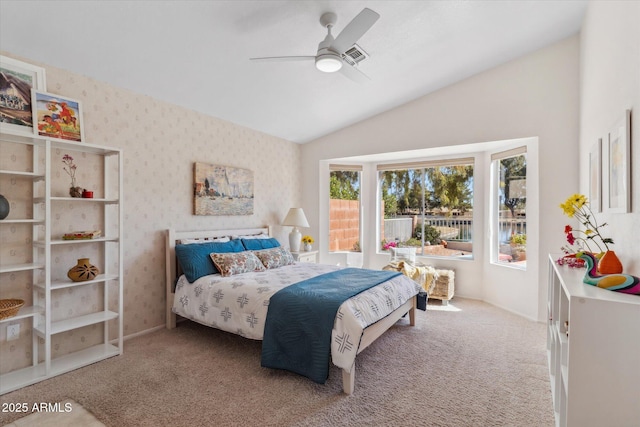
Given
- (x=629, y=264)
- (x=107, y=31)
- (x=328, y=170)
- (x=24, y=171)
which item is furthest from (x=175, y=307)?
(x=629, y=264)

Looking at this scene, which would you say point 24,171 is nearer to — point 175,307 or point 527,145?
point 175,307

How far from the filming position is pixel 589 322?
4.64ft

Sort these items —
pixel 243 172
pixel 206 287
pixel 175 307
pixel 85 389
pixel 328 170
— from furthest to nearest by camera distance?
pixel 328 170, pixel 243 172, pixel 175 307, pixel 206 287, pixel 85 389

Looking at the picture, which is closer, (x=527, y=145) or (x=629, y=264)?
(x=629, y=264)

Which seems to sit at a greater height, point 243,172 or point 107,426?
point 243,172

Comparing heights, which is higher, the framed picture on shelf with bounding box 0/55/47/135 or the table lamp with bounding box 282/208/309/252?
the framed picture on shelf with bounding box 0/55/47/135

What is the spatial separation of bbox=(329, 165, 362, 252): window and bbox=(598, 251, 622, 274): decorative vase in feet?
13.0

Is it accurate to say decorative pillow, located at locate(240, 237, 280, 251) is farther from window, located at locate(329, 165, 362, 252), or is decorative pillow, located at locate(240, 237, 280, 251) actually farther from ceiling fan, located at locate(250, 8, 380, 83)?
ceiling fan, located at locate(250, 8, 380, 83)

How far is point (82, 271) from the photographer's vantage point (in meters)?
2.72

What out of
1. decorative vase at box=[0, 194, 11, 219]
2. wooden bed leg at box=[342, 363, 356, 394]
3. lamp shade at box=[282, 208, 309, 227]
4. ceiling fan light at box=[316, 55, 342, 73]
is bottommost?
wooden bed leg at box=[342, 363, 356, 394]

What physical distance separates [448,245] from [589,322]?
3.80m

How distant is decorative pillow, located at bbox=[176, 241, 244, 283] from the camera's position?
334 centimetres

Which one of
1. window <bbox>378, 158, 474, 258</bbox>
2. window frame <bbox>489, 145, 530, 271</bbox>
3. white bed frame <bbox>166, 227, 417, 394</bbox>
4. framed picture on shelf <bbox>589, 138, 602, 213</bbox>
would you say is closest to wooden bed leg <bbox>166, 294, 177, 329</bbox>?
white bed frame <bbox>166, 227, 417, 394</bbox>

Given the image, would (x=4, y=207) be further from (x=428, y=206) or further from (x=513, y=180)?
(x=513, y=180)
